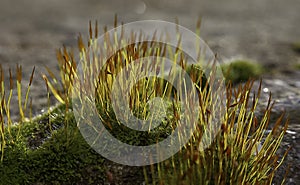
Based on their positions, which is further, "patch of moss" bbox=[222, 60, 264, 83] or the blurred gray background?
the blurred gray background

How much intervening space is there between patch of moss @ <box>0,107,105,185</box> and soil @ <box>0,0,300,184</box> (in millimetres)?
1406

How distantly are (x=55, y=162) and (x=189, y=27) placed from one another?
6.62 metres

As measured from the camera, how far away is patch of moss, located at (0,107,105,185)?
302cm

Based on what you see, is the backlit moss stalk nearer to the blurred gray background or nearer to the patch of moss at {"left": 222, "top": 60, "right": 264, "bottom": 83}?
the blurred gray background

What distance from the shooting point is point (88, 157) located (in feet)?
10.2

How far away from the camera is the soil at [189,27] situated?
5617mm

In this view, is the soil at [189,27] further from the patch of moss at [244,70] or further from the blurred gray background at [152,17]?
the patch of moss at [244,70]

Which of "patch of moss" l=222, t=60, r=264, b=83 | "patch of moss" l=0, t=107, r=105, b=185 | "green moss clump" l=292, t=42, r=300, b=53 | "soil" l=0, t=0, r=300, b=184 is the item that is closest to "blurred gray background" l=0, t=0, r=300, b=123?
"soil" l=0, t=0, r=300, b=184

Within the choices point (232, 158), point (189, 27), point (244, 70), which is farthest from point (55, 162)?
point (189, 27)

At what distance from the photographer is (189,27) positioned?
9273mm

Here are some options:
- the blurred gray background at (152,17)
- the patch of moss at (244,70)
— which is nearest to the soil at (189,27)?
the blurred gray background at (152,17)

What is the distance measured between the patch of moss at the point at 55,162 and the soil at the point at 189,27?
141 cm

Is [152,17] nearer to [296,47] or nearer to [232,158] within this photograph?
[296,47]

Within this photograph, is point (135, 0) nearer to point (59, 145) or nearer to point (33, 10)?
point (33, 10)
